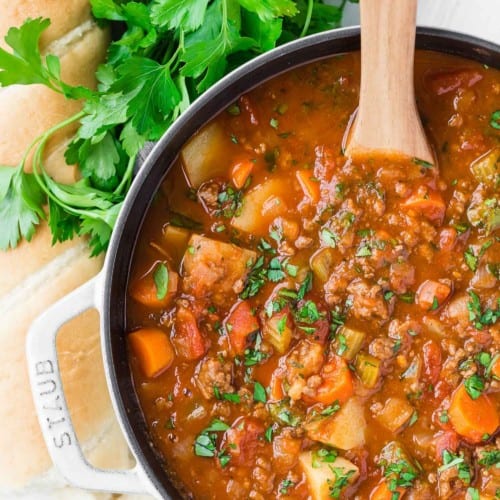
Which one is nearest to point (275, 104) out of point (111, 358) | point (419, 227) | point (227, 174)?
point (227, 174)

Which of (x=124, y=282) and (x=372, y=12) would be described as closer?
(x=372, y=12)

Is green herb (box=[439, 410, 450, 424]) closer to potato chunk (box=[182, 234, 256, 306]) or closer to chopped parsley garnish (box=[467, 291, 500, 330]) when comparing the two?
chopped parsley garnish (box=[467, 291, 500, 330])

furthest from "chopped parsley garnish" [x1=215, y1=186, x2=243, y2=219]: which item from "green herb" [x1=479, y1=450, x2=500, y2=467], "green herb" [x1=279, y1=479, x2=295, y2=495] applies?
"green herb" [x1=479, y1=450, x2=500, y2=467]

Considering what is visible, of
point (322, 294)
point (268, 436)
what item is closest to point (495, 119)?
point (322, 294)

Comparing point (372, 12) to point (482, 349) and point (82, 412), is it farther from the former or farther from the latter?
point (82, 412)

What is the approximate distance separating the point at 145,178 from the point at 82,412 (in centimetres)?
127

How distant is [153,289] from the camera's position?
345 cm

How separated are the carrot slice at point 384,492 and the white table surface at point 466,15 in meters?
2.20

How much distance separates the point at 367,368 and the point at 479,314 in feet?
1.78

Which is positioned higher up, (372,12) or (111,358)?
(372,12)

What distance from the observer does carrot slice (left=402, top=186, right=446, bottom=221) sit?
340 centimetres

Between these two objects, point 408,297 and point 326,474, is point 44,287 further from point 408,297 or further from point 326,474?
point 408,297

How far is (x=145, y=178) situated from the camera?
328 cm

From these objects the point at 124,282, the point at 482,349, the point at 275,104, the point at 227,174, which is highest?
the point at 275,104
